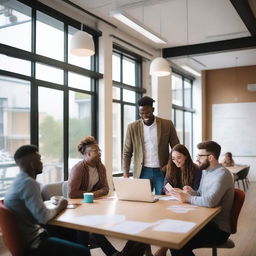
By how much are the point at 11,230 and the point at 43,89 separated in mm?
3233

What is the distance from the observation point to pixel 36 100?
4738 millimetres

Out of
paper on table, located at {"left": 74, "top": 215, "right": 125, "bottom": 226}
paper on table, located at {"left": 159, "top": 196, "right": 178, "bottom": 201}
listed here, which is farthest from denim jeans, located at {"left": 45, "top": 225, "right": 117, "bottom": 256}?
paper on table, located at {"left": 159, "top": 196, "right": 178, "bottom": 201}

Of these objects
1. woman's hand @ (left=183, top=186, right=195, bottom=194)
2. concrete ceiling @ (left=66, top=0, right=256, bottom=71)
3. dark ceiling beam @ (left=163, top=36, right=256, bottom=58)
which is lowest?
woman's hand @ (left=183, top=186, right=195, bottom=194)

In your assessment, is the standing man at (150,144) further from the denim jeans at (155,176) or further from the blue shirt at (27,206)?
the blue shirt at (27,206)

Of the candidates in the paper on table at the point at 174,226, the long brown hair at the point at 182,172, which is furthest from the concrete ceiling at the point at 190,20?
the paper on table at the point at 174,226

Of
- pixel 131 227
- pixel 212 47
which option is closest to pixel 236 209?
pixel 131 227

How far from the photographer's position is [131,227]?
1.92 meters

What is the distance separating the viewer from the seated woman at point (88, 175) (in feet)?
9.81

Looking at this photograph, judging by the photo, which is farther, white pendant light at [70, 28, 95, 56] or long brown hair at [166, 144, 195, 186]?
white pendant light at [70, 28, 95, 56]

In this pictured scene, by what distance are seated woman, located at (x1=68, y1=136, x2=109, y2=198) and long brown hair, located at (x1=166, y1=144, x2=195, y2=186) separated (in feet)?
2.16

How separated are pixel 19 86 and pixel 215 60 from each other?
660cm

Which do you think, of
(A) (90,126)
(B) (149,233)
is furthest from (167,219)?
(A) (90,126)

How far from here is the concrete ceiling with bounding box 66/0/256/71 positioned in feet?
17.1

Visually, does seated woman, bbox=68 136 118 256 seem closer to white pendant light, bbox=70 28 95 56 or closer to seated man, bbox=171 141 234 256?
seated man, bbox=171 141 234 256
